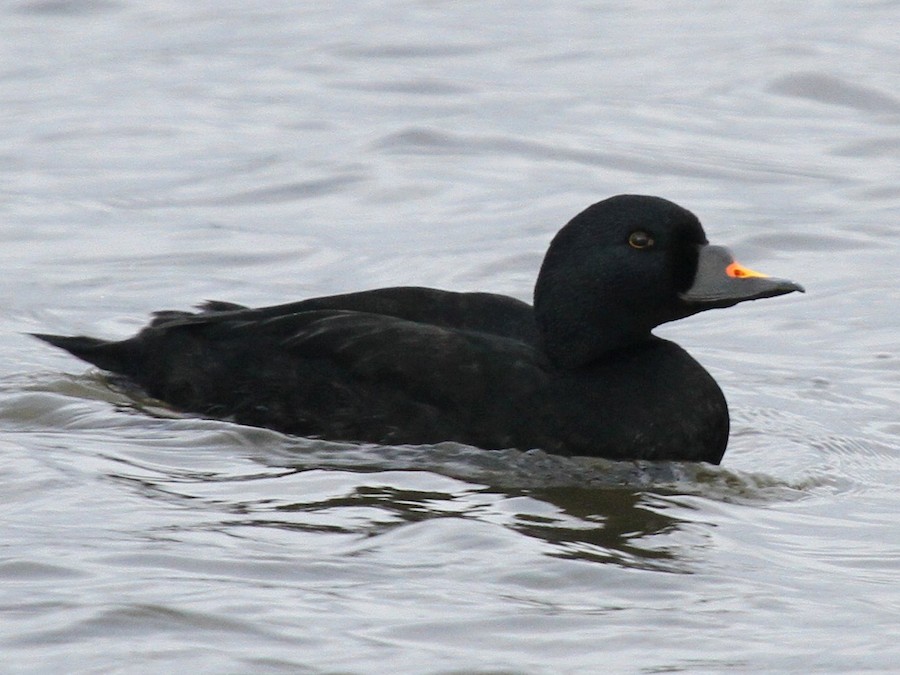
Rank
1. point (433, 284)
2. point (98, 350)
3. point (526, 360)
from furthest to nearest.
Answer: point (433, 284) → point (98, 350) → point (526, 360)

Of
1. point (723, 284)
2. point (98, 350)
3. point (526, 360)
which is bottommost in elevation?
point (98, 350)

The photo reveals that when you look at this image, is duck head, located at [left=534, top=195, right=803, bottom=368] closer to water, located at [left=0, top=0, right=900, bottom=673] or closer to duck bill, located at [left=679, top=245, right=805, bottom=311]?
duck bill, located at [left=679, top=245, right=805, bottom=311]

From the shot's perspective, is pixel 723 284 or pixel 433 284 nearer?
pixel 723 284

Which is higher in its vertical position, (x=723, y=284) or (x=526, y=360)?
(x=723, y=284)

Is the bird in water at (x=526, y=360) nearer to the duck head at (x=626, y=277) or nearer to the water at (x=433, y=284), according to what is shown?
the duck head at (x=626, y=277)

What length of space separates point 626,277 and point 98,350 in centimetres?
208

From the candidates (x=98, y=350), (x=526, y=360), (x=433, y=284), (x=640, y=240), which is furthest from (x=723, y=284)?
(x=433, y=284)

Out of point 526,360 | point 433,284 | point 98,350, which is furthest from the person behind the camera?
point 433,284

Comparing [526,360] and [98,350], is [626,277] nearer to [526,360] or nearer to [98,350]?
[526,360]

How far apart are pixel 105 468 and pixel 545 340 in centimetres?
164

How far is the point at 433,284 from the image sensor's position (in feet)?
34.0

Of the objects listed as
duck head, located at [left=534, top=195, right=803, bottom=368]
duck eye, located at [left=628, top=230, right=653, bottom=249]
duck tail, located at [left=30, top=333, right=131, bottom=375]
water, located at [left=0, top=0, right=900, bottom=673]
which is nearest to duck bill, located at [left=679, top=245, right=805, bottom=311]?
duck head, located at [left=534, top=195, right=803, bottom=368]

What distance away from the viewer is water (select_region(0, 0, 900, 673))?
17.5ft

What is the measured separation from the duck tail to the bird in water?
241mm
